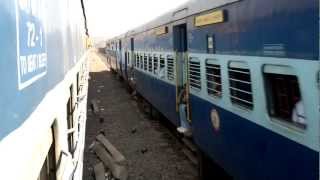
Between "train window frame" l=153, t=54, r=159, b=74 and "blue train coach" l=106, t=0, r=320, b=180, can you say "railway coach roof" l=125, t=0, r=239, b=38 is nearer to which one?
"blue train coach" l=106, t=0, r=320, b=180

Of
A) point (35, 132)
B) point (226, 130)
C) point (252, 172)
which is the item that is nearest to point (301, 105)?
point (252, 172)

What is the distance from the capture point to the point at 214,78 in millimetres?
5961

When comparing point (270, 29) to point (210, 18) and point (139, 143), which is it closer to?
point (210, 18)

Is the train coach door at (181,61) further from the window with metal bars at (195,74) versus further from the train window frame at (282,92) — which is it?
the train window frame at (282,92)

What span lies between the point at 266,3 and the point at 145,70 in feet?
33.8

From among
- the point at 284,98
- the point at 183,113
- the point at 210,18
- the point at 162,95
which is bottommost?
the point at 183,113

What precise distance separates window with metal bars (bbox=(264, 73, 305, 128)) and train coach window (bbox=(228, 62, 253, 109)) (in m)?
0.44

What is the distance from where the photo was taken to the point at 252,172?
4465 mm

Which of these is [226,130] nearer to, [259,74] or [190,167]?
[259,74]

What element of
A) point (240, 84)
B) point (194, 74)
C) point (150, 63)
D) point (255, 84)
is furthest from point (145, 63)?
point (255, 84)

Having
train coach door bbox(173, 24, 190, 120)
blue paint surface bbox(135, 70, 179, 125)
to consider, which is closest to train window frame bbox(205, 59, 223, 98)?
train coach door bbox(173, 24, 190, 120)

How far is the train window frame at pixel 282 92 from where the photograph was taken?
11.5ft

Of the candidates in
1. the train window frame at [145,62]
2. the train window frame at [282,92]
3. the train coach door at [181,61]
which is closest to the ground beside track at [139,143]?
the train coach door at [181,61]

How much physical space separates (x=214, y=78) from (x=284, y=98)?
216 centimetres
